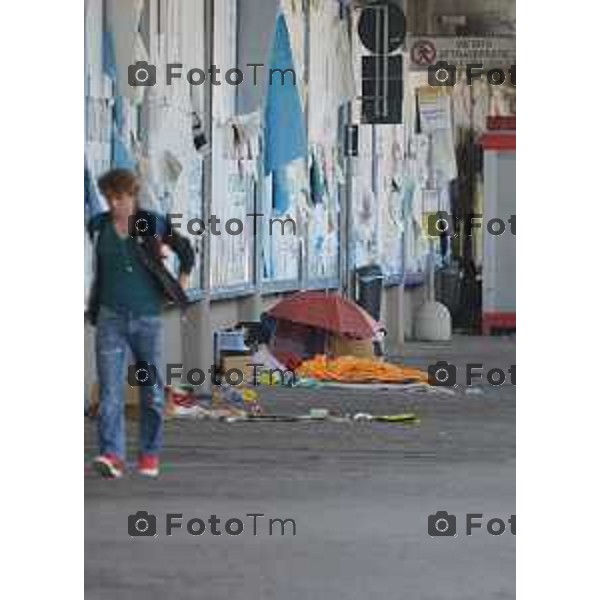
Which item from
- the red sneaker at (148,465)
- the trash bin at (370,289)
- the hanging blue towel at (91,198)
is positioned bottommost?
the red sneaker at (148,465)

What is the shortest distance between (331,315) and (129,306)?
1077 millimetres

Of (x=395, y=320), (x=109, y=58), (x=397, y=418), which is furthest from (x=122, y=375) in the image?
(x=395, y=320)

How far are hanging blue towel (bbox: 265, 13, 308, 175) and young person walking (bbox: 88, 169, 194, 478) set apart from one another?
74 centimetres

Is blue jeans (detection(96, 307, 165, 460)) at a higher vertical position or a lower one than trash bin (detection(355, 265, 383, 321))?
lower

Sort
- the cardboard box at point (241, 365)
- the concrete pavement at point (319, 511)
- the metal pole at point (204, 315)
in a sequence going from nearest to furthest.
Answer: the concrete pavement at point (319, 511) → the metal pole at point (204, 315) → the cardboard box at point (241, 365)

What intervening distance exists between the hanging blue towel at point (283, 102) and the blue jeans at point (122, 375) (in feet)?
2.78

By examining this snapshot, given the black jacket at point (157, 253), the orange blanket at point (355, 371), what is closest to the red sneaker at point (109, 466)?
the black jacket at point (157, 253)

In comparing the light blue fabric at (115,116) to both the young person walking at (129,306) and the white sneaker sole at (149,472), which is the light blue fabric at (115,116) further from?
the white sneaker sole at (149,472)

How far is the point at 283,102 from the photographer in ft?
26.7

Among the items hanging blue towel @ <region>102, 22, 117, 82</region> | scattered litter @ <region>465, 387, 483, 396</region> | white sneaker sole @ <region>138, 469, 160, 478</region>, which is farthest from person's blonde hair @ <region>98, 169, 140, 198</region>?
scattered litter @ <region>465, 387, 483, 396</region>

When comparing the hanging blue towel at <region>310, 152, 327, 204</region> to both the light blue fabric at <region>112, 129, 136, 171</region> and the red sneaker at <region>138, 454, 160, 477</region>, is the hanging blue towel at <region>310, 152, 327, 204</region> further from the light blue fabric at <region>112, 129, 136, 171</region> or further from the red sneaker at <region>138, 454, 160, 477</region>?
the red sneaker at <region>138, 454, 160, 477</region>

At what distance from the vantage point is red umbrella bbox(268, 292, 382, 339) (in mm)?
8438

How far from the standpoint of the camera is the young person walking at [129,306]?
7.30m
